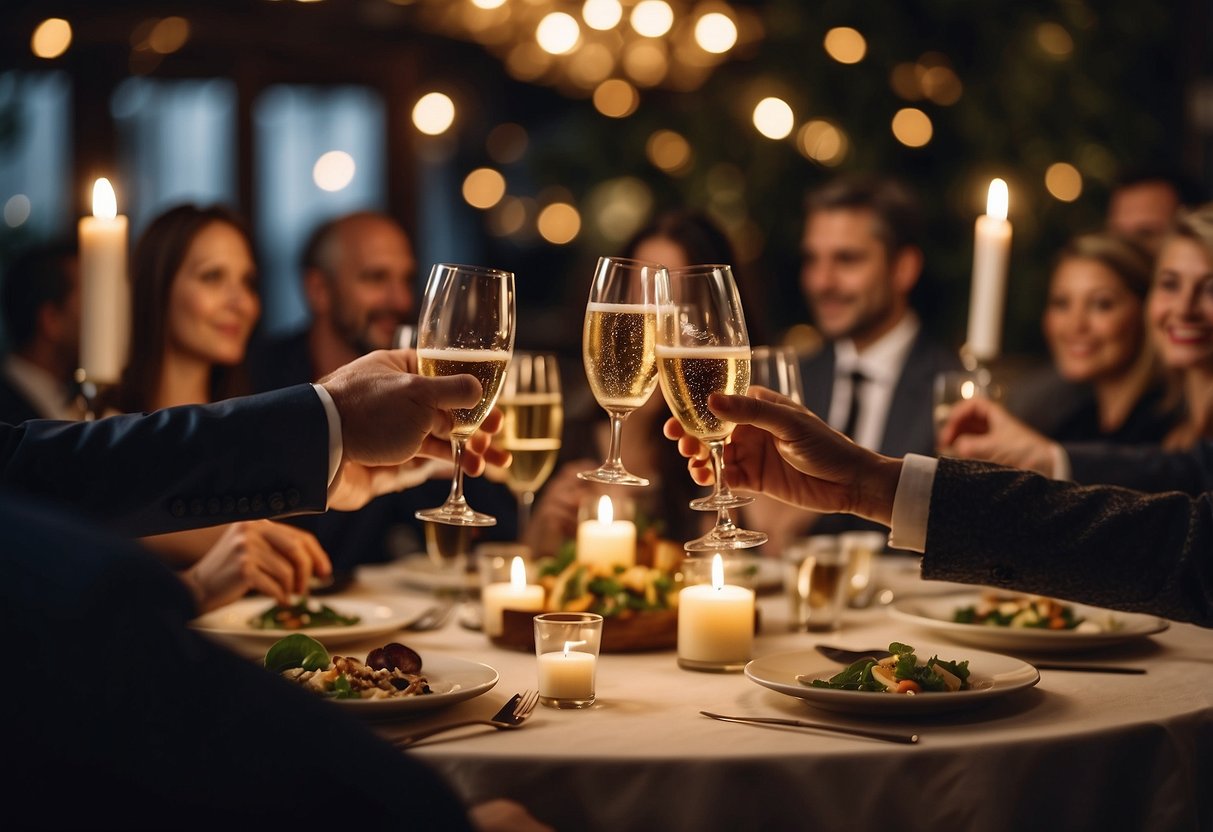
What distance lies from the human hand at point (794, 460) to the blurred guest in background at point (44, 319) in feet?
12.2

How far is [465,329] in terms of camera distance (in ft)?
5.74

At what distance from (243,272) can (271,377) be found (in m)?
1.07

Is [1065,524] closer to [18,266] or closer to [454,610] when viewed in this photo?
[454,610]

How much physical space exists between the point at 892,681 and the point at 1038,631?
0.45 meters

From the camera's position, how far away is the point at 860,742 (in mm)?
1525

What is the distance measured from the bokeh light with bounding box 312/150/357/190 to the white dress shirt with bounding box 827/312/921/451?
3.96 meters

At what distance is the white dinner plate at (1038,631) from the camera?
200cm

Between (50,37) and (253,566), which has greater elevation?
A: (50,37)

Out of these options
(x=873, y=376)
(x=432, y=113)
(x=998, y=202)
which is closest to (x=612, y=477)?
(x=998, y=202)

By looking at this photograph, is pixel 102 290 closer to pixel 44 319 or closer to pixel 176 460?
pixel 176 460

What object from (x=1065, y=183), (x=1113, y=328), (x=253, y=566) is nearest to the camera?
(x=253, y=566)

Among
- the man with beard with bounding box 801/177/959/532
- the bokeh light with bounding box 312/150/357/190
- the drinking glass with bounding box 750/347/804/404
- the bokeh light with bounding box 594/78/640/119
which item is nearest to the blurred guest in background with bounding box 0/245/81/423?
the bokeh light with bounding box 312/150/357/190

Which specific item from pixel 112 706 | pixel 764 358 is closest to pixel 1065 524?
pixel 764 358

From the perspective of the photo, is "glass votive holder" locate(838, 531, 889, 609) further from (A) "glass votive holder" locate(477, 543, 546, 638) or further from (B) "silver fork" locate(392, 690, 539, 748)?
(B) "silver fork" locate(392, 690, 539, 748)
